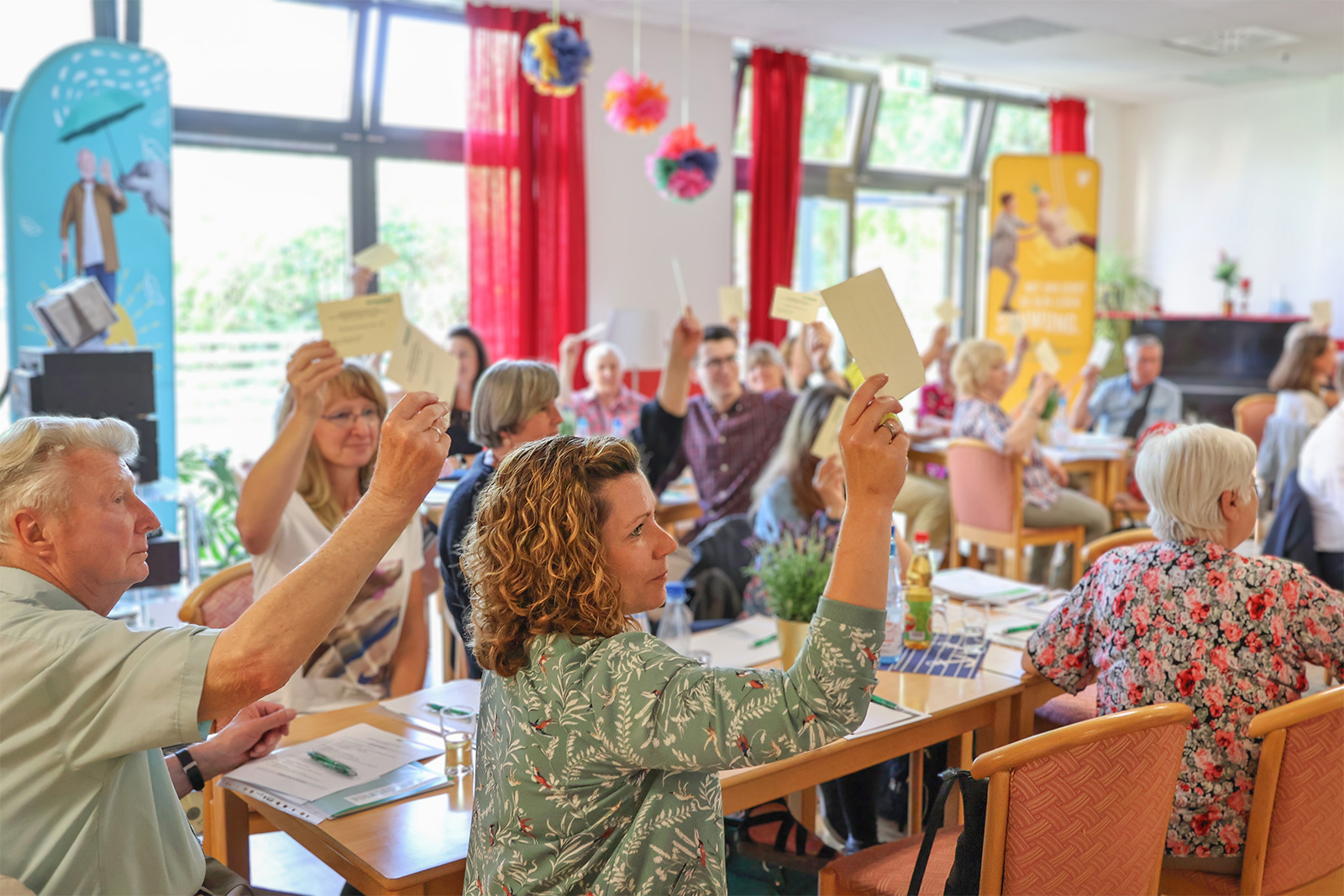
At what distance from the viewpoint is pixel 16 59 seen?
17.7 ft

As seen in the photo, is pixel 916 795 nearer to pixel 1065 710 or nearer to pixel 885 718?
pixel 1065 710

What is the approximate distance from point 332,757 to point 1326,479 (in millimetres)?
3578

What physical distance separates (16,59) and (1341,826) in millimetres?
6092

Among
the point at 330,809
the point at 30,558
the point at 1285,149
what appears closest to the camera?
the point at 30,558

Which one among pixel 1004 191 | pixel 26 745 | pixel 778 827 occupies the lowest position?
pixel 778 827

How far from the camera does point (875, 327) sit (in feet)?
5.17

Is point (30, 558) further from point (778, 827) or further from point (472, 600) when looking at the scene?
point (778, 827)

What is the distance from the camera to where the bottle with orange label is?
2514 millimetres

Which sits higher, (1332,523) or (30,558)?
(30,558)

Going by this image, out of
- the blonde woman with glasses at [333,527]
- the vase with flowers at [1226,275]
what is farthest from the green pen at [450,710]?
the vase with flowers at [1226,275]

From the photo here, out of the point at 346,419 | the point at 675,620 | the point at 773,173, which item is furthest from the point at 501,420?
the point at 773,173

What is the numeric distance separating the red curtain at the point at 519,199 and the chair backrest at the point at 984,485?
2.78 m

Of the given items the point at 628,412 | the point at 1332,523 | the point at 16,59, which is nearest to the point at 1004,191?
the point at 628,412

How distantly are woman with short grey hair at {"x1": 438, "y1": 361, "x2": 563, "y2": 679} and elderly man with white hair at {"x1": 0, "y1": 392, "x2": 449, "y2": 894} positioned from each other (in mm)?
1000
